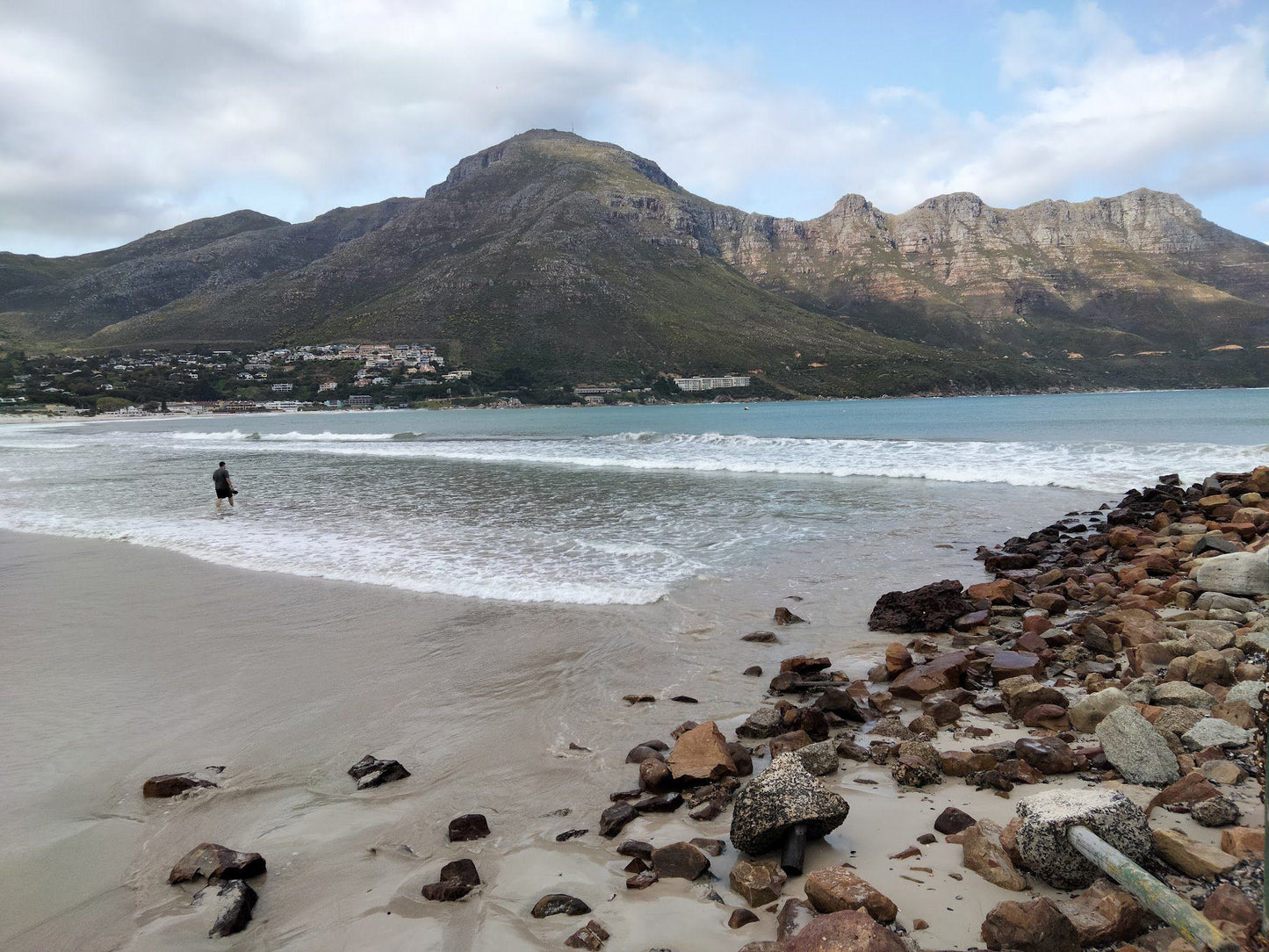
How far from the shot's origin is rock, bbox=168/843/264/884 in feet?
11.6

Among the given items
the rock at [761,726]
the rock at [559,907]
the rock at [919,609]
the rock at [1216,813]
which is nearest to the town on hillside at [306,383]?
the rock at [919,609]

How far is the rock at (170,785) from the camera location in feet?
14.7

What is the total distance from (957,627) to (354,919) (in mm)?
6644

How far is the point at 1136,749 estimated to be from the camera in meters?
3.97

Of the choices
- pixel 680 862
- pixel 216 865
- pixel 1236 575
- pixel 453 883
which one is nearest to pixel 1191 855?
pixel 680 862

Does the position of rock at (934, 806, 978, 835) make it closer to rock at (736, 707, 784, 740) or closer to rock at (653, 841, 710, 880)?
rock at (653, 841, 710, 880)

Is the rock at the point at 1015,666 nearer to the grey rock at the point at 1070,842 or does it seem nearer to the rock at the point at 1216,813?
the rock at the point at 1216,813

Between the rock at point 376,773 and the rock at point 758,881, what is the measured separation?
7.99 ft

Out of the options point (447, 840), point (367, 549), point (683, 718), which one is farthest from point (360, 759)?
point (367, 549)

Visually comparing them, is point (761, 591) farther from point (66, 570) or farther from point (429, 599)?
point (66, 570)

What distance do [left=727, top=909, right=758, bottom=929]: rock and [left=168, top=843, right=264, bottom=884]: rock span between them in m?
2.49

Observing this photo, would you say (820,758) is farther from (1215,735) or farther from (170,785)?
(170,785)

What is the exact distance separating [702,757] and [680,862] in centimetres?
102

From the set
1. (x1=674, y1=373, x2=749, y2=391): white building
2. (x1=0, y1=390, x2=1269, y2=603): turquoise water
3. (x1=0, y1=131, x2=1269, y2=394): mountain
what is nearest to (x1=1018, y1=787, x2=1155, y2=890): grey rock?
(x1=0, y1=390, x2=1269, y2=603): turquoise water
